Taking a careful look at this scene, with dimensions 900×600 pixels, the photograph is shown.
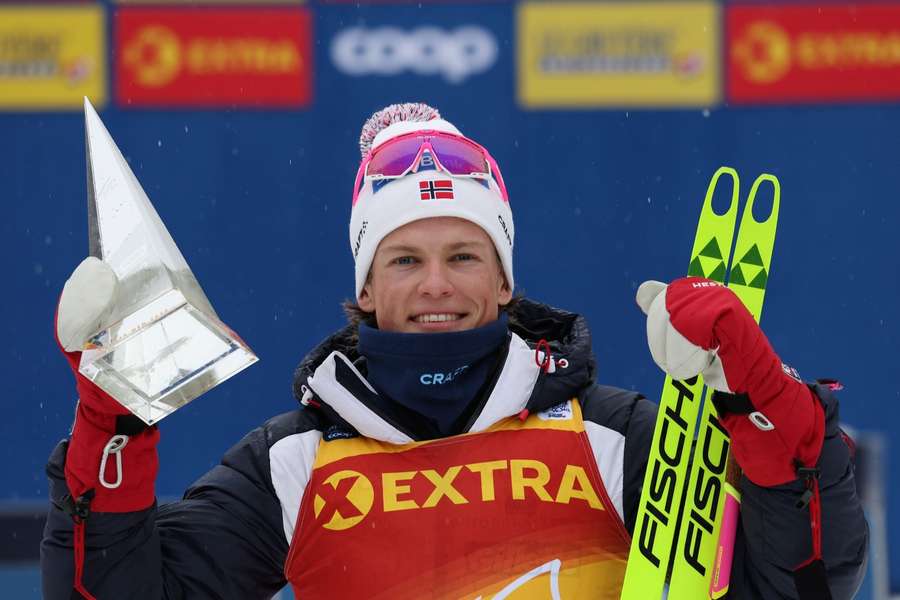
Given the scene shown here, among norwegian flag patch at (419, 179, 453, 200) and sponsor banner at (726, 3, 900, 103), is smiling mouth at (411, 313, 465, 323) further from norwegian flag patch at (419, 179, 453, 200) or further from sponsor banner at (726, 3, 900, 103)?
sponsor banner at (726, 3, 900, 103)

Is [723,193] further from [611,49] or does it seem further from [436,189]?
[436,189]

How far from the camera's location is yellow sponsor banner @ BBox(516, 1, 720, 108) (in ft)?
16.9

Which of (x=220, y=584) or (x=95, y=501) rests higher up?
(x=95, y=501)

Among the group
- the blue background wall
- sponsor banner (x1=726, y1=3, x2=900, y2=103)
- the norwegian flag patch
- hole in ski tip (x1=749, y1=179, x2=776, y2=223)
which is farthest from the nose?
sponsor banner (x1=726, y1=3, x2=900, y2=103)

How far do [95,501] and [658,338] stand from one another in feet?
2.93

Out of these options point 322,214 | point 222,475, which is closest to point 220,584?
point 222,475

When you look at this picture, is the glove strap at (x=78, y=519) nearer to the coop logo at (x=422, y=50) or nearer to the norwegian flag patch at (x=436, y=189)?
the norwegian flag patch at (x=436, y=189)

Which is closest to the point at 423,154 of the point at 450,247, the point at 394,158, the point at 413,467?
the point at 394,158

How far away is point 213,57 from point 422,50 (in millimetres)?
794

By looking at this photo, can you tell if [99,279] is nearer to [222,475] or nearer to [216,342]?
[216,342]

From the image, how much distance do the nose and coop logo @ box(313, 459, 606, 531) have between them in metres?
0.29

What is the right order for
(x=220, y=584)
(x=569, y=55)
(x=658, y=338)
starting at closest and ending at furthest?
(x=658, y=338) < (x=220, y=584) < (x=569, y=55)

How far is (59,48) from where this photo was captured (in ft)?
17.0

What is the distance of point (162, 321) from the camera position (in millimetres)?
2133
